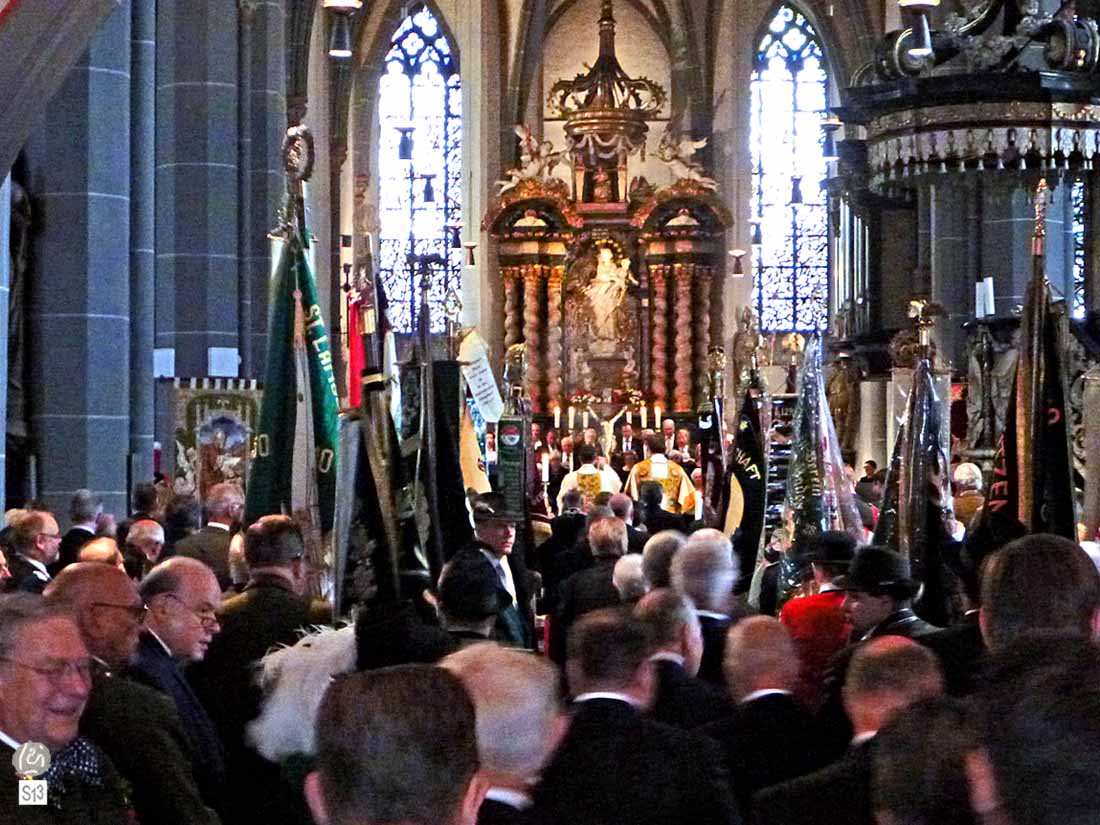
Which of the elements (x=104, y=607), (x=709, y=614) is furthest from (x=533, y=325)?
(x=104, y=607)

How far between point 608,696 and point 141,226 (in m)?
15.6

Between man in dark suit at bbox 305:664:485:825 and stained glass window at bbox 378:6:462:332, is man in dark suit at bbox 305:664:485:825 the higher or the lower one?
the lower one

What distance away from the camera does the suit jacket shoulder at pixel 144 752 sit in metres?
4.73

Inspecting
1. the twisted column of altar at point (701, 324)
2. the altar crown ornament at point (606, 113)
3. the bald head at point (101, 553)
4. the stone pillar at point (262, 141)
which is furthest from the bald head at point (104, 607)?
the altar crown ornament at point (606, 113)

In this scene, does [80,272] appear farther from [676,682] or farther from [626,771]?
[626,771]

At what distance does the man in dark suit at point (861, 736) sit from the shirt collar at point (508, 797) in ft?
1.67

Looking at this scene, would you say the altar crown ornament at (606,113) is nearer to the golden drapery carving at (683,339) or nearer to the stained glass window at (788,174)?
the golden drapery carving at (683,339)

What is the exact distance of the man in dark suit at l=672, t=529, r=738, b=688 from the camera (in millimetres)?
7051

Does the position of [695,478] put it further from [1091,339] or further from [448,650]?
[448,650]

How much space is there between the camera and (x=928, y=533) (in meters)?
9.94

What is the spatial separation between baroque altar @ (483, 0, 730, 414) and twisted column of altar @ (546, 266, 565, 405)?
0.05 ft

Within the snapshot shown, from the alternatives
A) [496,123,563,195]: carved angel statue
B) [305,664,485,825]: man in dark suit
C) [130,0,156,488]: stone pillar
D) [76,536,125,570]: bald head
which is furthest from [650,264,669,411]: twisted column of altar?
[305,664,485,825]: man in dark suit

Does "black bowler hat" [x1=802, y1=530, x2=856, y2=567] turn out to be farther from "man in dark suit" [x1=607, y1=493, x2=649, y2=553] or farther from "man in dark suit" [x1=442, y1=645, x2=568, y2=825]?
"man in dark suit" [x1=607, y1=493, x2=649, y2=553]

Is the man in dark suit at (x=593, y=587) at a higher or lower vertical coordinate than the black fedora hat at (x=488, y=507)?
lower
